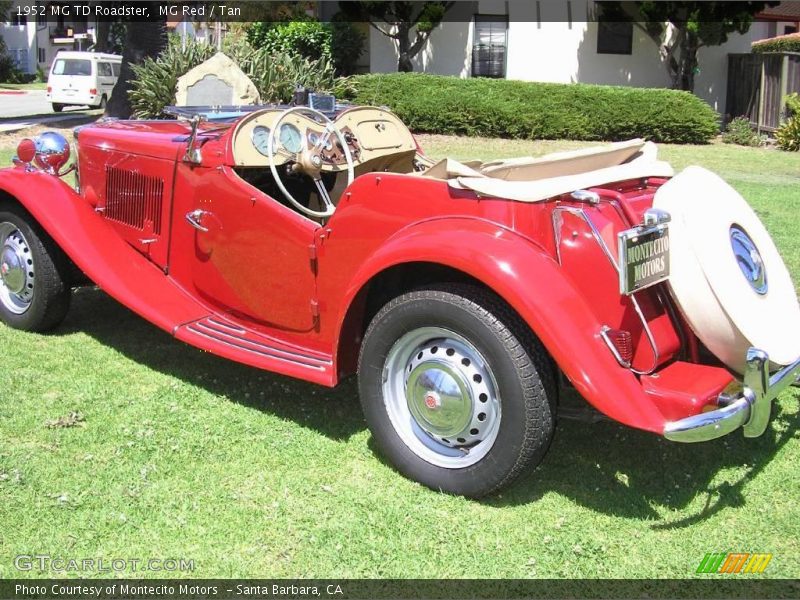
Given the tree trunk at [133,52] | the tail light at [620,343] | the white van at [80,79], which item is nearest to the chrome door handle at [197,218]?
the tail light at [620,343]

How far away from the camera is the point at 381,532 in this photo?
3092mm

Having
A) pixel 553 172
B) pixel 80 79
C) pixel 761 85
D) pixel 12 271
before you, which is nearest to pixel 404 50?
pixel 761 85

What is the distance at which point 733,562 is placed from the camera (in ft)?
9.61

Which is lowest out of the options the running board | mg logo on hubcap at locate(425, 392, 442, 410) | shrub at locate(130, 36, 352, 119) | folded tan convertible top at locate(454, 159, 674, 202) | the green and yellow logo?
the green and yellow logo

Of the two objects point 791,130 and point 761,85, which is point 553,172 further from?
point 761,85

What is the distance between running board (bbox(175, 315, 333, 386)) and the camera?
12.1 feet

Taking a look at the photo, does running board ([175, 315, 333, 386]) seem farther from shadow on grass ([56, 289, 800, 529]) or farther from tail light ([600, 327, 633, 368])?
tail light ([600, 327, 633, 368])

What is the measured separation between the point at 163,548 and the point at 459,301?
1438 mm

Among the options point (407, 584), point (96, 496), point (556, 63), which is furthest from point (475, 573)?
point (556, 63)

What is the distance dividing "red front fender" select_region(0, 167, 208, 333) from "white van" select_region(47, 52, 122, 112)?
2195 cm

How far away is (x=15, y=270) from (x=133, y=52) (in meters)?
12.0

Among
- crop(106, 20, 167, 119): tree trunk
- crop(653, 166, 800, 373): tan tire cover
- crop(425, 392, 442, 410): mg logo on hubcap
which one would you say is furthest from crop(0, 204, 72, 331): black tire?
crop(106, 20, 167, 119): tree trunk

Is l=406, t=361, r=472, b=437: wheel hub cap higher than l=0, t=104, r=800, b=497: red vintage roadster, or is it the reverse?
l=0, t=104, r=800, b=497: red vintage roadster

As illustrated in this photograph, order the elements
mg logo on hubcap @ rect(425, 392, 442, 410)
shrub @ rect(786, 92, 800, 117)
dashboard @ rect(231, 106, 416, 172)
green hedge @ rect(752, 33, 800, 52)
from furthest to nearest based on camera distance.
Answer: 1. green hedge @ rect(752, 33, 800, 52)
2. shrub @ rect(786, 92, 800, 117)
3. dashboard @ rect(231, 106, 416, 172)
4. mg logo on hubcap @ rect(425, 392, 442, 410)
